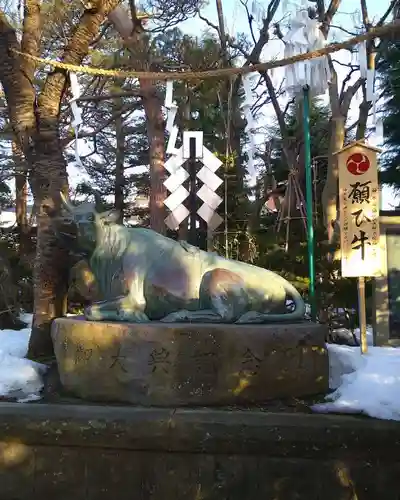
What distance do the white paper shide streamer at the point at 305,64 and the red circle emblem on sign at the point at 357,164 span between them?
2.58 ft

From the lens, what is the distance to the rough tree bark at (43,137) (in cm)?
473

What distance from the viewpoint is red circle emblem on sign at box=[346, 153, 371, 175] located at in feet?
17.1

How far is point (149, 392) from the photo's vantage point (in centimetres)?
341

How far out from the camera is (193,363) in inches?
134

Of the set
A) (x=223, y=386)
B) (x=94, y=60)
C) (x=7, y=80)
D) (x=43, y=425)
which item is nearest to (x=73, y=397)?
(x=43, y=425)

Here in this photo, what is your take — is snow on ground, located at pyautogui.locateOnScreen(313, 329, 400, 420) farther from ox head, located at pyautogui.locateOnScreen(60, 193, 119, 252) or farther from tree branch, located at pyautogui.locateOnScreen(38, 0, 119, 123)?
tree branch, located at pyautogui.locateOnScreen(38, 0, 119, 123)

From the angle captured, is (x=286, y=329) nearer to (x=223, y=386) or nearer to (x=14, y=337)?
(x=223, y=386)

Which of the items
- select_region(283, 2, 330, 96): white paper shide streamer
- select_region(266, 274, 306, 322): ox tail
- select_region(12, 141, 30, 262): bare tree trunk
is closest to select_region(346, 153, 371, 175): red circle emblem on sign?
select_region(283, 2, 330, 96): white paper shide streamer

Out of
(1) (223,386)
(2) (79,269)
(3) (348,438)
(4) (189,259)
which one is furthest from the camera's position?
(2) (79,269)

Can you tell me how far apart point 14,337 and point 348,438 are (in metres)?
3.52

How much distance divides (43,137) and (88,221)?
1.46 metres

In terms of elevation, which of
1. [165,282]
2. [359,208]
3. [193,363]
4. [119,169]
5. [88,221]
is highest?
[119,169]

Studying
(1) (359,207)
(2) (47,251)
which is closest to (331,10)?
(1) (359,207)

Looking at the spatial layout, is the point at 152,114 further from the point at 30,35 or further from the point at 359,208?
the point at 359,208
